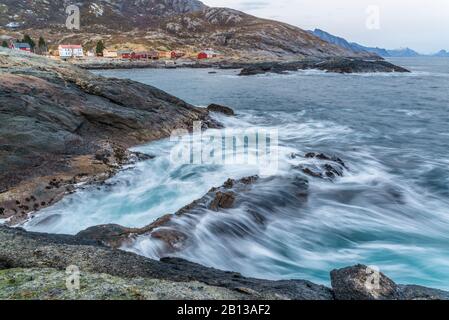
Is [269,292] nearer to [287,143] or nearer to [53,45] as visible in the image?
[287,143]

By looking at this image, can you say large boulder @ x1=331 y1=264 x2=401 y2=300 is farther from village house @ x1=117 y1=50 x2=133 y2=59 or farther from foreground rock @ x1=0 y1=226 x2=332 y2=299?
village house @ x1=117 y1=50 x2=133 y2=59

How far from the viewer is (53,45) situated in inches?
7436

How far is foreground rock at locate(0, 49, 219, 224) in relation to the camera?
51.3 feet

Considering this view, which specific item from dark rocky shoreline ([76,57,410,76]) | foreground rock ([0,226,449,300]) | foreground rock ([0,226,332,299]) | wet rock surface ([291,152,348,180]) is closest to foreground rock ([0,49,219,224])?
foreground rock ([0,226,332,299])

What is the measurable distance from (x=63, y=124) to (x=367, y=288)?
724 inches

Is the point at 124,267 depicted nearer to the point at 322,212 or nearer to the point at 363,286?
the point at 363,286

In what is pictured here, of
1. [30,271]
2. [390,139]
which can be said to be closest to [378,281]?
[30,271]

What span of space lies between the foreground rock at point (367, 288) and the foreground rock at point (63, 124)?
11.1 meters

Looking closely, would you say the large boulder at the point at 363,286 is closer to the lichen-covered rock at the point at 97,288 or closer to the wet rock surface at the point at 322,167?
the lichen-covered rock at the point at 97,288

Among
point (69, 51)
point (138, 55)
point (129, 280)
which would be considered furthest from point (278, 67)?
point (129, 280)

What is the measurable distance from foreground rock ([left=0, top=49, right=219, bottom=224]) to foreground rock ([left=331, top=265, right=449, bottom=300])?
11.1 meters

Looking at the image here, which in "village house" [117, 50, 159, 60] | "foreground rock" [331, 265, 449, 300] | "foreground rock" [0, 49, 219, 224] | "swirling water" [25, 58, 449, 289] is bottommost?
"swirling water" [25, 58, 449, 289]

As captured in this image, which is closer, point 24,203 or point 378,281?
point 378,281
